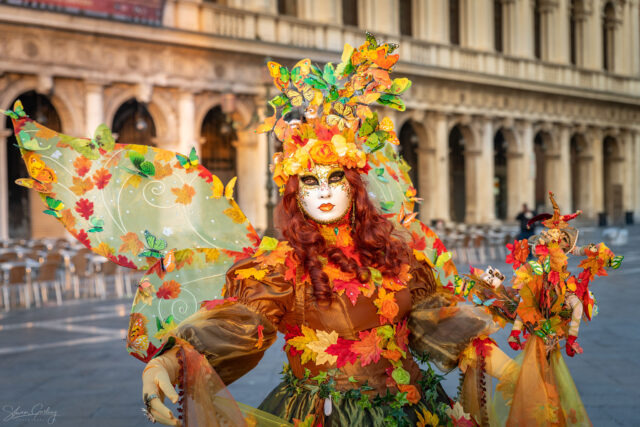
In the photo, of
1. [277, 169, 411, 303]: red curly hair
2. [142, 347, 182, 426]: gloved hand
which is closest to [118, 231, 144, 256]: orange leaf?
[277, 169, 411, 303]: red curly hair

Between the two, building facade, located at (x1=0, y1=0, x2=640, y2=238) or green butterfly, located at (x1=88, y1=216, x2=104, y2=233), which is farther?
building facade, located at (x1=0, y1=0, x2=640, y2=238)

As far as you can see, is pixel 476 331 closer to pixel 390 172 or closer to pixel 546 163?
pixel 390 172

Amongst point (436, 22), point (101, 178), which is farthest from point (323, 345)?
point (436, 22)

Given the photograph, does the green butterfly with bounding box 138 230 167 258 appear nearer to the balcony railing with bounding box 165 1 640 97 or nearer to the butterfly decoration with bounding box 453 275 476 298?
the butterfly decoration with bounding box 453 275 476 298

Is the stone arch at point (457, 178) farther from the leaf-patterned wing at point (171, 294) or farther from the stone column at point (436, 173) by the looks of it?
the leaf-patterned wing at point (171, 294)

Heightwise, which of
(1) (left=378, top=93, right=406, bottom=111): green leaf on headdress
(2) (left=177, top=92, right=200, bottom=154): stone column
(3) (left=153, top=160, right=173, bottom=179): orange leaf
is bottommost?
(3) (left=153, top=160, right=173, bottom=179): orange leaf

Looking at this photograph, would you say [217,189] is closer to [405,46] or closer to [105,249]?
[105,249]

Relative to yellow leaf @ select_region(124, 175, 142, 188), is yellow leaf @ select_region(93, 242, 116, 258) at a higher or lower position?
lower

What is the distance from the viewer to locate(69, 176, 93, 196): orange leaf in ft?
8.56

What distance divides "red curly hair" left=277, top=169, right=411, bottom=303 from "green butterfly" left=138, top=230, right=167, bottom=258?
0.51 metres

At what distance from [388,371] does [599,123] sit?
30302 millimetres

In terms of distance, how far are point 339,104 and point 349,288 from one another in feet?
2.08

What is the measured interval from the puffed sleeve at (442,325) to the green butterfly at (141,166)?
1.08 metres

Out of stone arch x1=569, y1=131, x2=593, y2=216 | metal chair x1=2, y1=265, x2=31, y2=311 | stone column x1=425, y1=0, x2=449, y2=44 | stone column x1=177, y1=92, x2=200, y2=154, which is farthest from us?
stone arch x1=569, y1=131, x2=593, y2=216
